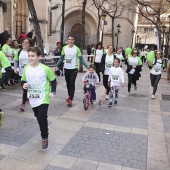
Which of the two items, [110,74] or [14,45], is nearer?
[110,74]

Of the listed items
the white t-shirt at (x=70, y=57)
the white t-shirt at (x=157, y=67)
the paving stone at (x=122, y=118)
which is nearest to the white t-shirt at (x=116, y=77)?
the paving stone at (x=122, y=118)

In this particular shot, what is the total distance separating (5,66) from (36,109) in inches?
57.2

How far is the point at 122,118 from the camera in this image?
7.01 m

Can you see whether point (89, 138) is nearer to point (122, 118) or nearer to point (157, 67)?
point (122, 118)

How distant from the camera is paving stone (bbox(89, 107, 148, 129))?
21.6 feet

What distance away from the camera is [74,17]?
43719 mm

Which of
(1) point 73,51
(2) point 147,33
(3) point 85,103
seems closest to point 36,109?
(3) point 85,103

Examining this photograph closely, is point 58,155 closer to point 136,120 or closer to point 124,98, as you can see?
point 136,120

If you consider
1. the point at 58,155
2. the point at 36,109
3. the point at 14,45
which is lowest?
the point at 58,155

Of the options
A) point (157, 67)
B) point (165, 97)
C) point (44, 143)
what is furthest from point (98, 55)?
point (44, 143)

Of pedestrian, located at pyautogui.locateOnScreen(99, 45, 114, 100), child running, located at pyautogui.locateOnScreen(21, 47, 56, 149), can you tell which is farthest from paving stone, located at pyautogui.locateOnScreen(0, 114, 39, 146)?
pedestrian, located at pyautogui.locateOnScreen(99, 45, 114, 100)

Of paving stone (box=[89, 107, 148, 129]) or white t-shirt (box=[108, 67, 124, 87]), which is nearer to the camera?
paving stone (box=[89, 107, 148, 129])

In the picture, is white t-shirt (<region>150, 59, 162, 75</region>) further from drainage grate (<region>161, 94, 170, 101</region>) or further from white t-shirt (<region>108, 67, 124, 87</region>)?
white t-shirt (<region>108, 67, 124, 87</region>)

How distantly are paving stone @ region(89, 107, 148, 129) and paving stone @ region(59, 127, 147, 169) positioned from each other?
0.71m
